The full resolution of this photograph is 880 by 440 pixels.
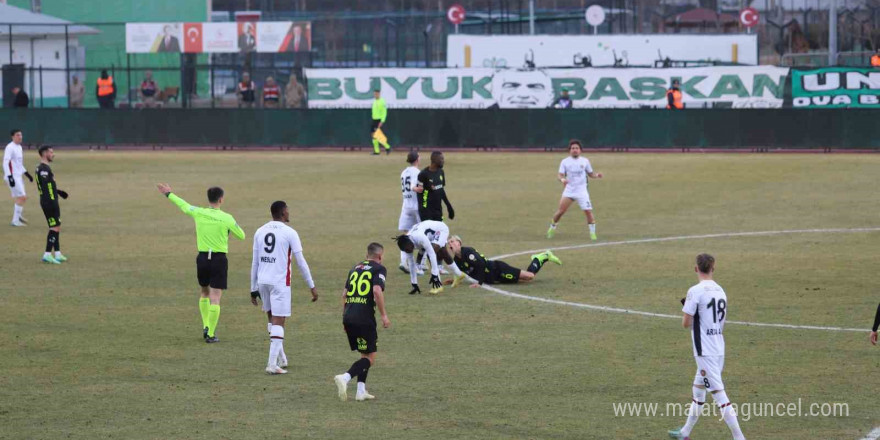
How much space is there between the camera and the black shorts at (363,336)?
42.3ft

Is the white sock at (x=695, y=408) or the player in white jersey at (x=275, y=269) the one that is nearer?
the white sock at (x=695, y=408)

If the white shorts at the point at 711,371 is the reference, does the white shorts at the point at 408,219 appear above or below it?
above

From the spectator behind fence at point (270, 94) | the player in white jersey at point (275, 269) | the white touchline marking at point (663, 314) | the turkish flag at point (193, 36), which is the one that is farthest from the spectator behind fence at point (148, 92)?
the player in white jersey at point (275, 269)

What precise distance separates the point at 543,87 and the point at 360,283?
40.1 meters

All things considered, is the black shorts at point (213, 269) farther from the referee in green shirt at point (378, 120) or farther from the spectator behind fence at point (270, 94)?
the spectator behind fence at point (270, 94)

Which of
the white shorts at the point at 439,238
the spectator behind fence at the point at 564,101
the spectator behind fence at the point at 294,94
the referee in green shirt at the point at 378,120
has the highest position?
the spectator behind fence at the point at 294,94

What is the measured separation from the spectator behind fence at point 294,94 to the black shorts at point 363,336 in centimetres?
4243

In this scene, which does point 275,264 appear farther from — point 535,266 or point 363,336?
point 535,266

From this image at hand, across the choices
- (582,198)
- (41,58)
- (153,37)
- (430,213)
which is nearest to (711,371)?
(430,213)

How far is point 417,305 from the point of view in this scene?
1875 centimetres

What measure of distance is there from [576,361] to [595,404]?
2.08 m

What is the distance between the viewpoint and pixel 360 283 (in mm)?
12906

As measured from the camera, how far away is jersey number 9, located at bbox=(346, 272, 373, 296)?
506 inches

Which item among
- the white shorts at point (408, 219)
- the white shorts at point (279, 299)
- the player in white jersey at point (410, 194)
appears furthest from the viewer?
the white shorts at point (408, 219)
